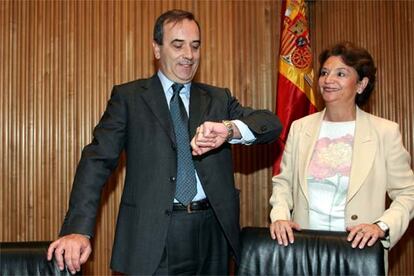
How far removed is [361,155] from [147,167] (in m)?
0.98

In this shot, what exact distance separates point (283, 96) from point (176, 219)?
1497mm

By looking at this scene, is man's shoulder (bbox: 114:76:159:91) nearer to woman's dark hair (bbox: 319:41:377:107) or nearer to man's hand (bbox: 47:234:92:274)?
man's hand (bbox: 47:234:92:274)

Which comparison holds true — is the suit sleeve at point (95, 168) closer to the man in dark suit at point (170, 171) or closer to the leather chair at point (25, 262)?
the man in dark suit at point (170, 171)

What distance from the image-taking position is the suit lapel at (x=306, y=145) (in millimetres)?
2318

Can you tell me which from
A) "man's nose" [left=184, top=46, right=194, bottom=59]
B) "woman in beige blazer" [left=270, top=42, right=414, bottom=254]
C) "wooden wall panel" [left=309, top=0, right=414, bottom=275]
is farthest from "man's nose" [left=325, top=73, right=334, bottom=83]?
"wooden wall panel" [left=309, top=0, right=414, bottom=275]

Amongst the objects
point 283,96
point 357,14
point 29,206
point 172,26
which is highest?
point 357,14

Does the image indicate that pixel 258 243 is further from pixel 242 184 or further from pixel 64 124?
pixel 64 124

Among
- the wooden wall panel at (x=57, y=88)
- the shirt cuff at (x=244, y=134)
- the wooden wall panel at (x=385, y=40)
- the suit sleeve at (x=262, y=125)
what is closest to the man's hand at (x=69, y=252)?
the shirt cuff at (x=244, y=134)

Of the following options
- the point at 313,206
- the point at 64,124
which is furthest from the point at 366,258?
the point at 64,124

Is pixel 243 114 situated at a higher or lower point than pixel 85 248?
higher

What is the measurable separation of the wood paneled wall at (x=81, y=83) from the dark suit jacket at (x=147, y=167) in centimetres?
131

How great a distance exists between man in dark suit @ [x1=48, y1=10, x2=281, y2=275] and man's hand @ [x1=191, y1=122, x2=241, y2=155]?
0.02 m

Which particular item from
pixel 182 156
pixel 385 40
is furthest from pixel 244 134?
pixel 385 40

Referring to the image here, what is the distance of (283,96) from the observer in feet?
10.7
